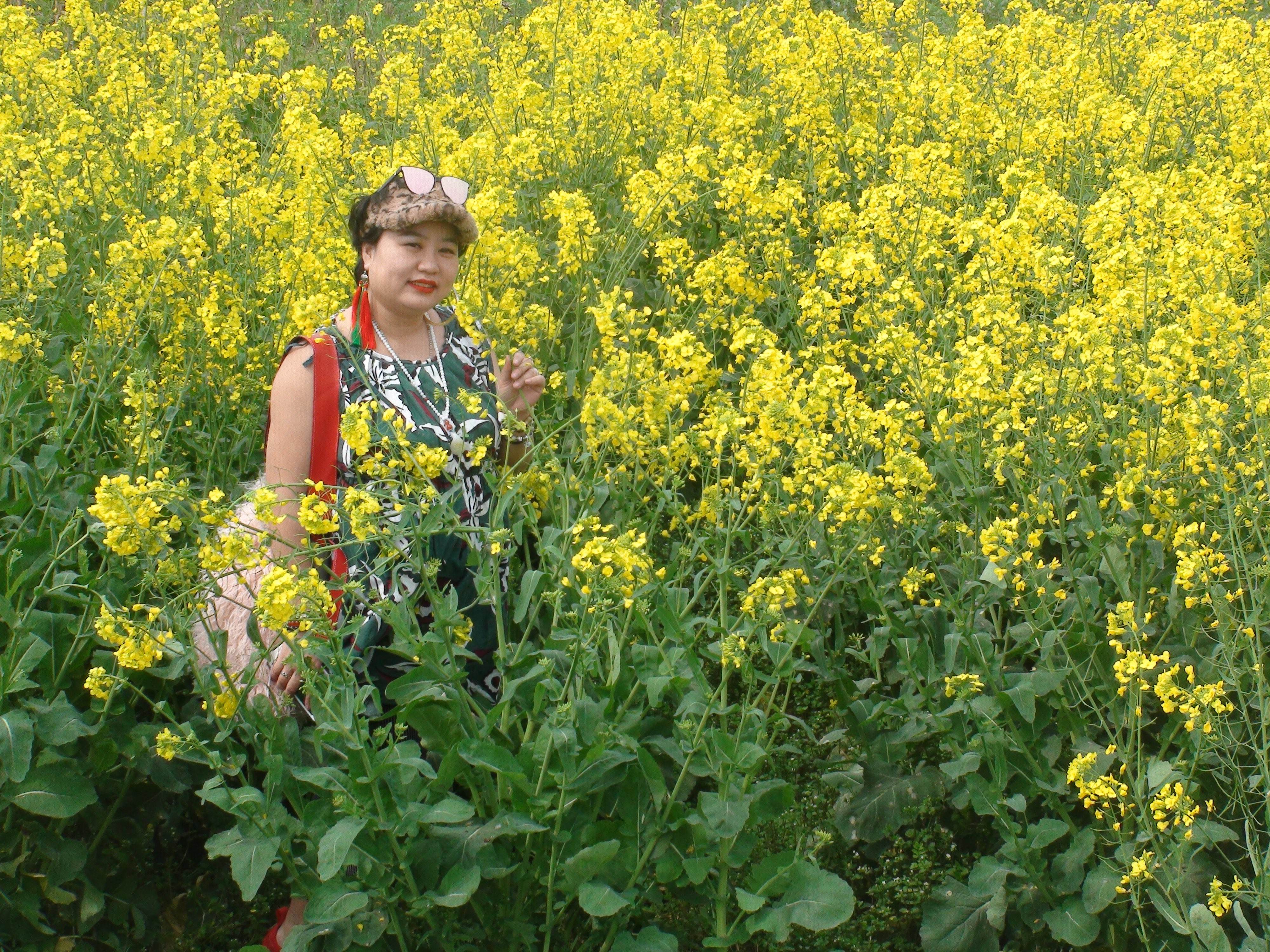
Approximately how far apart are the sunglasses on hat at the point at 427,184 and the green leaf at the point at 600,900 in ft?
5.23

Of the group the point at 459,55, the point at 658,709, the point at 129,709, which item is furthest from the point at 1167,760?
the point at 459,55

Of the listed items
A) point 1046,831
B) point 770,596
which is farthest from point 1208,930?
point 770,596

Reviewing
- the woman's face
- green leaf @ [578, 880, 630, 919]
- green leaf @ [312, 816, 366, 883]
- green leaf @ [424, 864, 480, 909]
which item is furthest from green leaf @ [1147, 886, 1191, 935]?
the woman's face

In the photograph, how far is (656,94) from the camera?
564cm

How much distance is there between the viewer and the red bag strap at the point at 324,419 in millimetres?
2865

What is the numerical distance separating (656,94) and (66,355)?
9.12 feet

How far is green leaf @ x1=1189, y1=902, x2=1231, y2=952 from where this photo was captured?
2477 millimetres

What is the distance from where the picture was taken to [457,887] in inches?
97.0

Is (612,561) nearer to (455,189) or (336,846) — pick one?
(336,846)

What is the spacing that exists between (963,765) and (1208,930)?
56cm

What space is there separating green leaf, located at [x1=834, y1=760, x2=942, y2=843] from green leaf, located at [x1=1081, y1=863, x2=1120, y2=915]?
0.43m

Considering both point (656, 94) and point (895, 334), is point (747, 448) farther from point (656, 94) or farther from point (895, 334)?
point (656, 94)

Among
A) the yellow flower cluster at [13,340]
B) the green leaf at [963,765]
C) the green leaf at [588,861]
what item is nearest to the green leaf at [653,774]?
the green leaf at [588,861]

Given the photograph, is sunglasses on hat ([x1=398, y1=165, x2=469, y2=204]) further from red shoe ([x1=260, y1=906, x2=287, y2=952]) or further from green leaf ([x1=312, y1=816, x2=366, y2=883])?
red shoe ([x1=260, y1=906, x2=287, y2=952])
